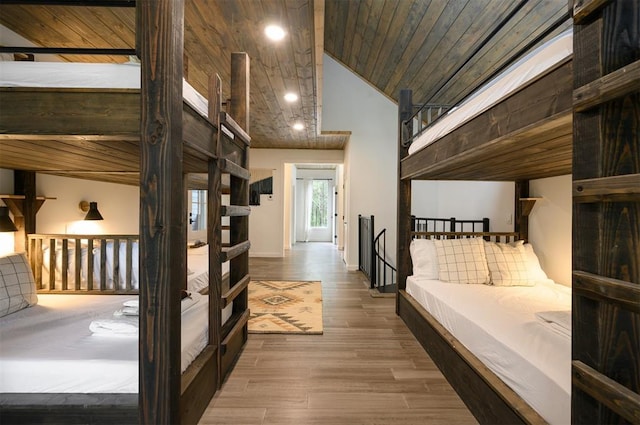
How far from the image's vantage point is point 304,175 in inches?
404

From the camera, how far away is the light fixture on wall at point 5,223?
223cm

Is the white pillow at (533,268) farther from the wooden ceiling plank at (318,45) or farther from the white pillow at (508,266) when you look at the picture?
the wooden ceiling plank at (318,45)

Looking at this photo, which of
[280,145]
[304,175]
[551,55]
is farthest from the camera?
[304,175]

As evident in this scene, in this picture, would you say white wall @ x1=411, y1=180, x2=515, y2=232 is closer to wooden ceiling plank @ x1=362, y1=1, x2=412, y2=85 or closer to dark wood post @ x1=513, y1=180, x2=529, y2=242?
dark wood post @ x1=513, y1=180, x2=529, y2=242

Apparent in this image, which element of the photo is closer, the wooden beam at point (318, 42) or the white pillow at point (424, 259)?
the wooden beam at point (318, 42)

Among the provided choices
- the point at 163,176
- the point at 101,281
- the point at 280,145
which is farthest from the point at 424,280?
the point at 280,145

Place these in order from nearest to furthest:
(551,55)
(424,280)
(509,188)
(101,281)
Result: (551,55)
(101,281)
(424,280)
(509,188)

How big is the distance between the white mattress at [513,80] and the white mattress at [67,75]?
63.1 inches

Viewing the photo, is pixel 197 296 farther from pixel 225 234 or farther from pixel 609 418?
pixel 225 234

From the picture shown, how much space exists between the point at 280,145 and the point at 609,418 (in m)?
5.94

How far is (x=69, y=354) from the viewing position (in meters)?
1.38

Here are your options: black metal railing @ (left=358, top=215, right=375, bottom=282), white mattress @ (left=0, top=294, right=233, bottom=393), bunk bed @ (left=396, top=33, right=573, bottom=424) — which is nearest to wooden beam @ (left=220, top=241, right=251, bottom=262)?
white mattress @ (left=0, top=294, right=233, bottom=393)

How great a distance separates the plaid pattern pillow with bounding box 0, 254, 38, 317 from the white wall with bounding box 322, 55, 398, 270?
4.24 m

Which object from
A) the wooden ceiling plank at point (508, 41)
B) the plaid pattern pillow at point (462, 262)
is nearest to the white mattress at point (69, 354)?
the plaid pattern pillow at point (462, 262)
